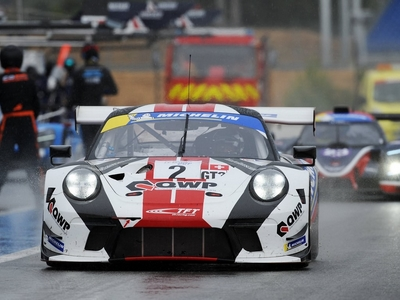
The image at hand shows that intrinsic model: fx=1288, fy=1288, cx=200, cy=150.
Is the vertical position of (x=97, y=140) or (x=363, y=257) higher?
(x=97, y=140)

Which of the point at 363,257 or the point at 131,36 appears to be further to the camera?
the point at 131,36

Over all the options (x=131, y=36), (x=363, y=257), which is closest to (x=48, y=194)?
(x=363, y=257)

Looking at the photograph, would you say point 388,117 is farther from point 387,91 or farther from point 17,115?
point 387,91

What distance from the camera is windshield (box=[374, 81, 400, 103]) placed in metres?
29.5

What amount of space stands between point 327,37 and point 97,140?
5456 cm

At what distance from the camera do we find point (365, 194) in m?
17.6

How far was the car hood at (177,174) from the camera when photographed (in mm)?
8195

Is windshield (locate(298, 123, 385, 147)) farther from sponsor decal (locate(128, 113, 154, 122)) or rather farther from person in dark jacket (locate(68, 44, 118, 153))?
sponsor decal (locate(128, 113, 154, 122))

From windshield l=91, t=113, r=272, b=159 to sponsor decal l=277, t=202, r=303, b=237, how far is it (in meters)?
0.91

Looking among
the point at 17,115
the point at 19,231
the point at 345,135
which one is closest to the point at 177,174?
the point at 19,231

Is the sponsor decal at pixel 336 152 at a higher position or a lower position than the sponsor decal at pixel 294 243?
lower

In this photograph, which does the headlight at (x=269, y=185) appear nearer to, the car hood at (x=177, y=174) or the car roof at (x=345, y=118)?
the car hood at (x=177, y=174)

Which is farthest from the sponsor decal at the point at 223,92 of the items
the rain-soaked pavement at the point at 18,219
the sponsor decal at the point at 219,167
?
the sponsor decal at the point at 219,167

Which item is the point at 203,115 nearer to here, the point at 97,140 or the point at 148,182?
the point at 97,140
